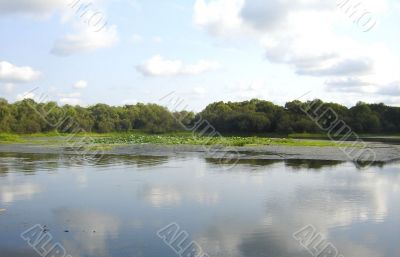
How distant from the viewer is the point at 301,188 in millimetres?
19281

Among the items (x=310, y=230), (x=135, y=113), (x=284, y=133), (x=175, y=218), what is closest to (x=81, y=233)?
(x=175, y=218)

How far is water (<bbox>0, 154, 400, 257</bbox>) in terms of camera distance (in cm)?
1049

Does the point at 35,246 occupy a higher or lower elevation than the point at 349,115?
lower

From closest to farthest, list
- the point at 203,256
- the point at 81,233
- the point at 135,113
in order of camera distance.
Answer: the point at 203,256 → the point at 81,233 → the point at 135,113

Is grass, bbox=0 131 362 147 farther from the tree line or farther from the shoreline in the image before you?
the tree line

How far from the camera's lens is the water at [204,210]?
1049 cm

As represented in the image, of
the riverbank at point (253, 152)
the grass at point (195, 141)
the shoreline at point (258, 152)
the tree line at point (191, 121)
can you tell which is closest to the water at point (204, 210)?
the shoreline at point (258, 152)

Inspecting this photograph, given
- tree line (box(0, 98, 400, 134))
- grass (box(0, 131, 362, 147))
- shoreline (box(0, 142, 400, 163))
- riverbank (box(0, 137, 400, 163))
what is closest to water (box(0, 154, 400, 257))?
shoreline (box(0, 142, 400, 163))

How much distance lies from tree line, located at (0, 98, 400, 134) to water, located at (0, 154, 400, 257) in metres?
71.6

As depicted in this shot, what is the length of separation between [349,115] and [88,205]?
3526 inches

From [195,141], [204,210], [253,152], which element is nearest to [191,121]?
[195,141]

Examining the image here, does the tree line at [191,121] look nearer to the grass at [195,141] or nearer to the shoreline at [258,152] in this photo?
the grass at [195,141]

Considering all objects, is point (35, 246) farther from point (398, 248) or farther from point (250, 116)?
point (250, 116)

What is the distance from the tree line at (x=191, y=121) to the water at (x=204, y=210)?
2820 inches
